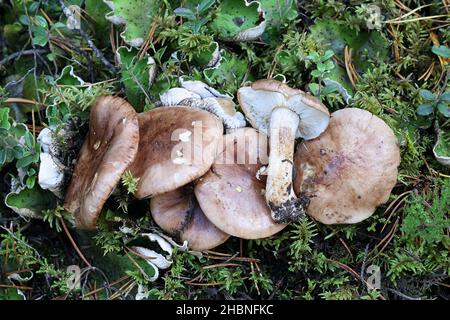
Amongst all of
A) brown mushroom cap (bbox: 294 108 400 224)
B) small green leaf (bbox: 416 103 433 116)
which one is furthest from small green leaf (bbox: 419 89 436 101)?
brown mushroom cap (bbox: 294 108 400 224)

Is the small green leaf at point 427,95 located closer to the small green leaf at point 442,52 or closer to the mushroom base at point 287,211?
the small green leaf at point 442,52

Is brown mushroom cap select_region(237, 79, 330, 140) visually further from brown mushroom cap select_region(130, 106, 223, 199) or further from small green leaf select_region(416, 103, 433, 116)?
small green leaf select_region(416, 103, 433, 116)

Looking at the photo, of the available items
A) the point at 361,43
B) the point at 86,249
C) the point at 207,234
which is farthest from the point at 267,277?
the point at 361,43

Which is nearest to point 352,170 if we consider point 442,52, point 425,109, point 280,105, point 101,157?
point 280,105

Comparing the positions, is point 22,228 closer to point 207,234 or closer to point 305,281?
point 207,234

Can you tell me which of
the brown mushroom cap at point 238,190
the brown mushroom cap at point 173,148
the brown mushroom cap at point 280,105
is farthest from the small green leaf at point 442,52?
the brown mushroom cap at point 173,148

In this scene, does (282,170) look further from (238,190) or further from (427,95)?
(427,95)

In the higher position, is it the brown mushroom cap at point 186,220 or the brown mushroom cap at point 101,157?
the brown mushroom cap at point 101,157
